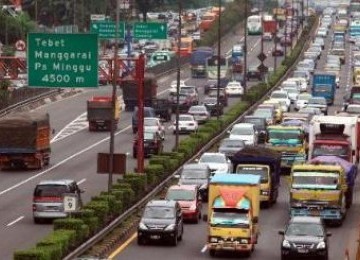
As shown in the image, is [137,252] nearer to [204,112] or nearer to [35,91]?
[204,112]

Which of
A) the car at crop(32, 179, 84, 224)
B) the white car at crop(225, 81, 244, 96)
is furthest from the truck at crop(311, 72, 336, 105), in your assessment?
the car at crop(32, 179, 84, 224)

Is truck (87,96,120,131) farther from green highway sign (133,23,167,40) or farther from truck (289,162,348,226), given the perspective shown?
truck (289,162,348,226)

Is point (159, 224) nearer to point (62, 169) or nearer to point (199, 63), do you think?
point (62, 169)

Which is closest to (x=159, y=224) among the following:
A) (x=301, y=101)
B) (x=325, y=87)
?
(x=301, y=101)

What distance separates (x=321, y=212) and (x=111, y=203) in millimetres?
7626

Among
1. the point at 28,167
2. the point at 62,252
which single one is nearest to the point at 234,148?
the point at 28,167

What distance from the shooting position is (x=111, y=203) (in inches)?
2249

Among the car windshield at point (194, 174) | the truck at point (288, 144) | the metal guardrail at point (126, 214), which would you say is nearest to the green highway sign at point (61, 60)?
the metal guardrail at point (126, 214)

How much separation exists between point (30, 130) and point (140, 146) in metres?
7.83

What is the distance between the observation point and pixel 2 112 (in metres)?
99.6

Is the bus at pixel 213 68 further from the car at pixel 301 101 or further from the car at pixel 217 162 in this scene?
the car at pixel 217 162

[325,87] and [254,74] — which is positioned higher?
[325,87]

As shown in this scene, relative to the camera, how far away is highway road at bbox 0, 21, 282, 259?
2210 inches

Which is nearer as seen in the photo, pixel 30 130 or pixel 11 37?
pixel 30 130
